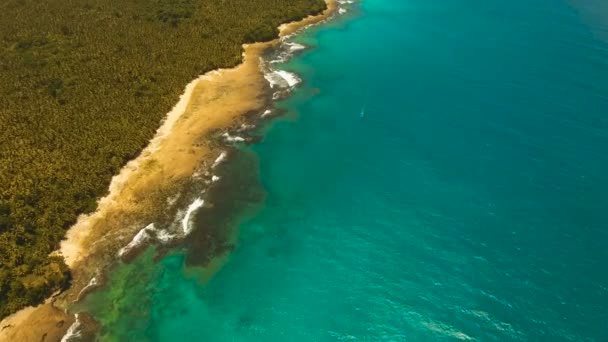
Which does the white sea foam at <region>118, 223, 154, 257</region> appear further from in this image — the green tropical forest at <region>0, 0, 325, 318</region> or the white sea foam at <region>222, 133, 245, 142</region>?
the white sea foam at <region>222, 133, 245, 142</region>

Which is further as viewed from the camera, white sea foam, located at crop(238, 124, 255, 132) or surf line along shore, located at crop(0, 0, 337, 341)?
white sea foam, located at crop(238, 124, 255, 132)

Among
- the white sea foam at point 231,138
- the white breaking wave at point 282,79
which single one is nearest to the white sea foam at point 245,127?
the white sea foam at point 231,138

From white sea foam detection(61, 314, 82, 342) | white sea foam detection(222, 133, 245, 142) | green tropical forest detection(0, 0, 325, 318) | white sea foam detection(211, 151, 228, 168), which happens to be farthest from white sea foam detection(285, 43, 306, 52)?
white sea foam detection(61, 314, 82, 342)

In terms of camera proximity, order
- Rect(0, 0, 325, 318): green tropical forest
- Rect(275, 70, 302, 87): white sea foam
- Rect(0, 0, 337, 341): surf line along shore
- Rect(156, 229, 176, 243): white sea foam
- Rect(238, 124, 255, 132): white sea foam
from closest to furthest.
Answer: Rect(0, 0, 337, 341): surf line along shore, Rect(0, 0, 325, 318): green tropical forest, Rect(156, 229, 176, 243): white sea foam, Rect(238, 124, 255, 132): white sea foam, Rect(275, 70, 302, 87): white sea foam

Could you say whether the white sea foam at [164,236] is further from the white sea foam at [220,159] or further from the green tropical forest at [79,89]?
the white sea foam at [220,159]

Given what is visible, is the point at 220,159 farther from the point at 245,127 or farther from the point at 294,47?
the point at 294,47

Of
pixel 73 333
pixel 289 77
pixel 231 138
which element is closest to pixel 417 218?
pixel 231 138
